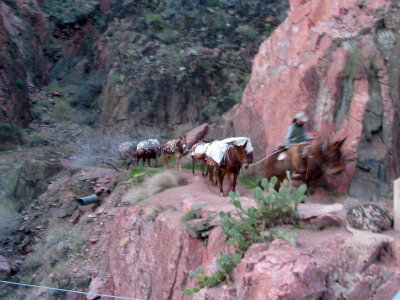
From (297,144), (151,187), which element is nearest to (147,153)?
(151,187)

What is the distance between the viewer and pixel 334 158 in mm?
12703

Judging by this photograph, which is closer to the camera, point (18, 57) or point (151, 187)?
point (151, 187)

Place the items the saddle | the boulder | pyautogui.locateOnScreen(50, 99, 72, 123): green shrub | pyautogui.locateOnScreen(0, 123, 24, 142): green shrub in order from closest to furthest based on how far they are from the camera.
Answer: the boulder, the saddle, pyautogui.locateOnScreen(0, 123, 24, 142): green shrub, pyautogui.locateOnScreen(50, 99, 72, 123): green shrub

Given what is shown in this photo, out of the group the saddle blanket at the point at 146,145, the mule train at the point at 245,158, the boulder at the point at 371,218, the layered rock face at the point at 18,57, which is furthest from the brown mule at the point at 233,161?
the layered rock face at the point at 18,57

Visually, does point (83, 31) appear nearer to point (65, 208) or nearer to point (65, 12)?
point (65, 12)

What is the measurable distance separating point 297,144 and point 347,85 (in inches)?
100

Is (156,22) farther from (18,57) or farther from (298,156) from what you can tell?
(298,156)

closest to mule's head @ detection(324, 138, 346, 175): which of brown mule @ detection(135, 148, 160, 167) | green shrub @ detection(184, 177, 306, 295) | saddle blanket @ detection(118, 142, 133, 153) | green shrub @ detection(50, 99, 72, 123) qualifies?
green shrub @ detection(184, 177, 306, 295)

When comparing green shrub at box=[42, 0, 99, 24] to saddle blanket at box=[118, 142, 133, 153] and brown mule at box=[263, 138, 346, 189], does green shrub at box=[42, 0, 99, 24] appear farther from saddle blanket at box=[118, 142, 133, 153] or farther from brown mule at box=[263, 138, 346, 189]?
brown mule at box=[263, 138, 346, 189]

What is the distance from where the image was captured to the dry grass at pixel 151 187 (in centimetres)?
1522

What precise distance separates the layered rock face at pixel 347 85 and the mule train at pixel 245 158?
873 mm

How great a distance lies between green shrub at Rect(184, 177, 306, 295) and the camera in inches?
325

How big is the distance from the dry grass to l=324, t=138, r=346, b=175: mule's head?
513 centimetres

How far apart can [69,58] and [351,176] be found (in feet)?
89.3
